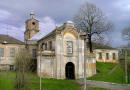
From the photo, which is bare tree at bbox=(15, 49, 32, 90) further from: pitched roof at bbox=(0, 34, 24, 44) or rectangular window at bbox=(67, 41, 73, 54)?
pitched roof at bbox=(0, 34, 24, 44)

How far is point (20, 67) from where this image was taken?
156 ft

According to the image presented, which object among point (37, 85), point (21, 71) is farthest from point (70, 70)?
point (21, 71)

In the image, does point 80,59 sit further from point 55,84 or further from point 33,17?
point 33,17

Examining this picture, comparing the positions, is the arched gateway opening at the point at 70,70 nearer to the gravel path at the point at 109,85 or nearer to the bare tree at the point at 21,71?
the gravel path at the point at 109,85

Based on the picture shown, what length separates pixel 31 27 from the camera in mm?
77625

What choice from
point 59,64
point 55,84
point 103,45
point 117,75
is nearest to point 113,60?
point 103,45

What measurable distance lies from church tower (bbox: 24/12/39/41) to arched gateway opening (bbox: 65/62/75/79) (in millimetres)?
19359

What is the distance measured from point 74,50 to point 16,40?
16223 mm

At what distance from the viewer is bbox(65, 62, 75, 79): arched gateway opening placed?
200 feet

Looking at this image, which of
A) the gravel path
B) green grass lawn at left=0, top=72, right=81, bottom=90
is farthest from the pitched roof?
the gravel path

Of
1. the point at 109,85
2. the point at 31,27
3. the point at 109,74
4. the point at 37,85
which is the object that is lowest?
the point at 109,85

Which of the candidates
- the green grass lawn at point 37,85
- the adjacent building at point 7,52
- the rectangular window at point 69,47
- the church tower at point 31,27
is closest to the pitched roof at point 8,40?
the adjacent building at point 7,52

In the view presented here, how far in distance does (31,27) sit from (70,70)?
71.0 feet

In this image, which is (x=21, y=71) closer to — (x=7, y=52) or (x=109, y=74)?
(x=7, y=52)
